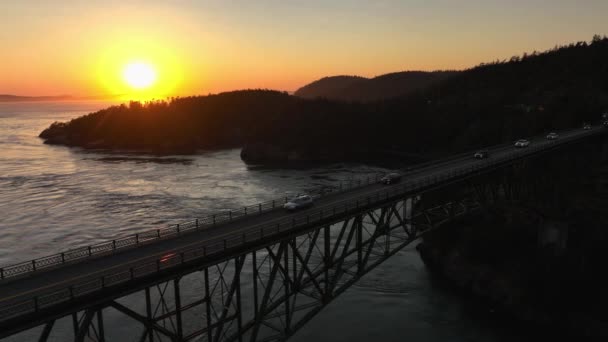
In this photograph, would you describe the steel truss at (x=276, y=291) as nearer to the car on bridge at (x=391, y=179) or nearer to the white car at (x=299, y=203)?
the white car at (x=299, y=203)

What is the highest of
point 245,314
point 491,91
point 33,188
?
point 491,91

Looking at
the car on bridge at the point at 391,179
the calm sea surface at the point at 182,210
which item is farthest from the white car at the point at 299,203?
the calm sea surface at the point at 182,210

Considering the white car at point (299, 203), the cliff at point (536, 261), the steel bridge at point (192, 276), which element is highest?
the white car at point (299, 203)

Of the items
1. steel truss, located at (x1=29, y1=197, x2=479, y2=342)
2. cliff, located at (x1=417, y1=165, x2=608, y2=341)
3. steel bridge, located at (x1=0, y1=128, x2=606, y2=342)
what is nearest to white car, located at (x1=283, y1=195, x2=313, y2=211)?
steel bridge, located at (x1=0, y1=128, x2=606, y2=342)

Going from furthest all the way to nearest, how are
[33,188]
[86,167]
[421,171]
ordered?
[86,167] < [33,188] < [421,171]

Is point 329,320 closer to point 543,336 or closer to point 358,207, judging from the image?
point 358,207

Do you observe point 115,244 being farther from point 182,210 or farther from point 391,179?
point 182,210

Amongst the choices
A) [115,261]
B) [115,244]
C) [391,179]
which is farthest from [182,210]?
[115,261]

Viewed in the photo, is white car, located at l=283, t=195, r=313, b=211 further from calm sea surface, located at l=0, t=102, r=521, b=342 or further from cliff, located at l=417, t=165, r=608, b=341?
cliff, located at l=417, t=165, r=608, b=341

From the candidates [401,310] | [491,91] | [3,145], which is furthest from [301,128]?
[401,310]
